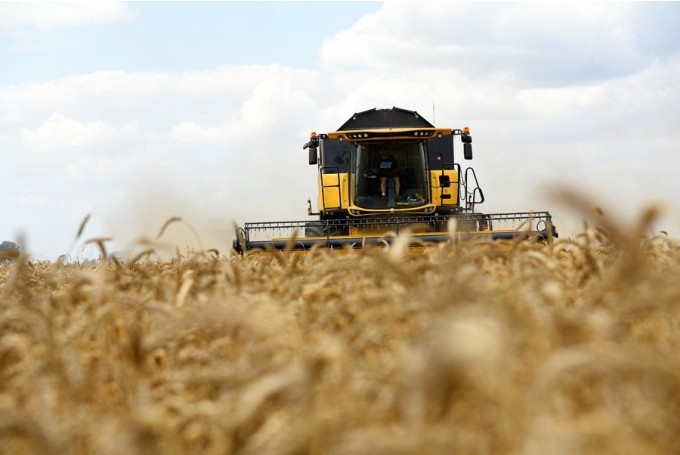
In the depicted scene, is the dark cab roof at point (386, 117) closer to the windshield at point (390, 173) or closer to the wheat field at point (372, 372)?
the windshield at point (390, 173)

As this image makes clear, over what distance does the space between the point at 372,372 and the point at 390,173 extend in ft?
52.9

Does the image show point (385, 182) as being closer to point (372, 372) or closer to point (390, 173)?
point (390, 173)

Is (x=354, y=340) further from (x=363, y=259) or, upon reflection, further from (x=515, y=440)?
(x=363, y=259)

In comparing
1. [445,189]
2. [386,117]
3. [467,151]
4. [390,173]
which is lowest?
[445,189]

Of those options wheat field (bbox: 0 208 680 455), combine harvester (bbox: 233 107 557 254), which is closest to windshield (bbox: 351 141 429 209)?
combine harvester (bbox: 233 107 557 254)

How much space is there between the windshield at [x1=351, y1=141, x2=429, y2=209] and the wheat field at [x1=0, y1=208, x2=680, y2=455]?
1427 centimetres

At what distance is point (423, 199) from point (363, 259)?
1436cm

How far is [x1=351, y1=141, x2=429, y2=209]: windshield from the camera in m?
18.6

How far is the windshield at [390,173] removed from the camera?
18594 millimetres

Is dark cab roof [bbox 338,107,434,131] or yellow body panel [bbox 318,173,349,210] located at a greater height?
dark cab roof [bbox 338,107,434,131]

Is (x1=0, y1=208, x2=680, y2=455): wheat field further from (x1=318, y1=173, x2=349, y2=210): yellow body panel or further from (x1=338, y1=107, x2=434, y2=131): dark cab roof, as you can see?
(x1=338, y1=107, x2=434, y2=131): dark cab roof

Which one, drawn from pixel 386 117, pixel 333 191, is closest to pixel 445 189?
pixel 386 117

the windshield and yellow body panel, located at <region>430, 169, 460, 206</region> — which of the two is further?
yellow body panel, located at <region>430, 169, 460, 206</region>

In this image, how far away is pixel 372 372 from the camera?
277 centimetres
